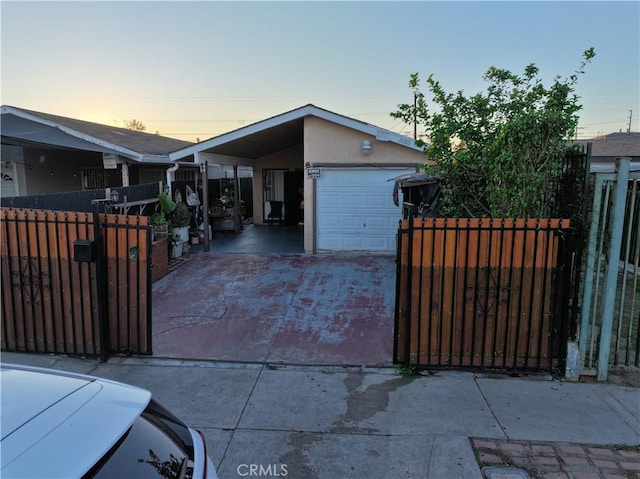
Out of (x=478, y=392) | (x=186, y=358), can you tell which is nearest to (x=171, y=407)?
(x=186, y=358)

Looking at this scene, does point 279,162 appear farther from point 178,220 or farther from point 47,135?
point 47,135

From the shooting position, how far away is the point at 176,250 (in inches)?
439

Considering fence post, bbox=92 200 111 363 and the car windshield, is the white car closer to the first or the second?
the car windshield

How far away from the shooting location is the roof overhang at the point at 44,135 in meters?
10.0

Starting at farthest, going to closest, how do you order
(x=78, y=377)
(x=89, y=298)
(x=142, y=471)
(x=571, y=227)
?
(x=89, y=298), (x=571, y=227), (x=78, y=377), (x=142, y=471)

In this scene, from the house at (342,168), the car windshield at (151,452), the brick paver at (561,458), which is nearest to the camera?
the car windshield at (151,452)

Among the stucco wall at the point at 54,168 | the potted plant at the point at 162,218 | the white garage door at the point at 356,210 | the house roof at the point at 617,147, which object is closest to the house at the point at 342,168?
the white garage door at the point at 356,210

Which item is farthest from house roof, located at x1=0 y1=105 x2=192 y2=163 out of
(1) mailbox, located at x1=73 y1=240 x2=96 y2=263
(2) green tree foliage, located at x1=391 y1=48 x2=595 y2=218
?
(2) green tree foliage, located at x1=391 y1=48 x2=595 y2=218

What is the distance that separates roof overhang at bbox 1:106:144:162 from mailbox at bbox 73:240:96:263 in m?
6.63

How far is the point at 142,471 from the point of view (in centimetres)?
165

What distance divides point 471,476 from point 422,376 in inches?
63.5

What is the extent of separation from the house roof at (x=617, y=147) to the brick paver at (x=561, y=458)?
15579 millimetres

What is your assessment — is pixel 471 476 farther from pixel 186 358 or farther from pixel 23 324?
pixel 23 324

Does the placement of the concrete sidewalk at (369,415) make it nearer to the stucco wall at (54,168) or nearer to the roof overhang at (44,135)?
the roof overhang at (44,135)
